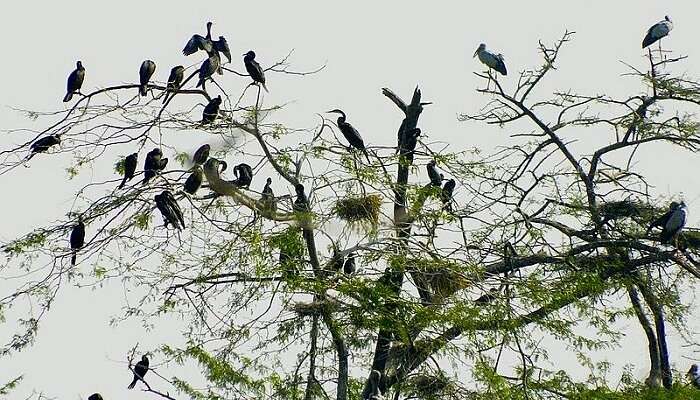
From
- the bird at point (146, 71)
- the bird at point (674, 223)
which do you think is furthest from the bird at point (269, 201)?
the bird at point (674, 223)

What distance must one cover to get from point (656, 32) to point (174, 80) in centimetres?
498

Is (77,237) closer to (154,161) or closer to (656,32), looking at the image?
(154,161)

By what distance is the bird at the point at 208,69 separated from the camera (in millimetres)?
10555

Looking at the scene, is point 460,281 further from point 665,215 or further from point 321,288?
point 665,215

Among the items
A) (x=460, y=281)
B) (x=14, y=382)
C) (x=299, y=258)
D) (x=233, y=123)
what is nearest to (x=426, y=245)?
(x=460, y=281)

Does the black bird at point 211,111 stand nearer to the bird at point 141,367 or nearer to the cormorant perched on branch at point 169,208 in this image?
the cormorant perched on branch at point 169,208

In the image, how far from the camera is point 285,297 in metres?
9.71

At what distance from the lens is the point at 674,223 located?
11.0 meters

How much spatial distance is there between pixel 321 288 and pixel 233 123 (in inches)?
60.8

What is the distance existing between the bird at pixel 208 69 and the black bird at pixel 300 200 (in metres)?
1.07

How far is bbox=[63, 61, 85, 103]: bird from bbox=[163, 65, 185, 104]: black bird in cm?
78

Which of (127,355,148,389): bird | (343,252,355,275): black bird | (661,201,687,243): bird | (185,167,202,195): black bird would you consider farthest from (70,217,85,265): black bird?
(661,201,687,243): bird

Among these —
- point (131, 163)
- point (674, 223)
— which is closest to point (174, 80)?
point (131, 163)

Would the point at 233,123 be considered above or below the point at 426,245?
above
